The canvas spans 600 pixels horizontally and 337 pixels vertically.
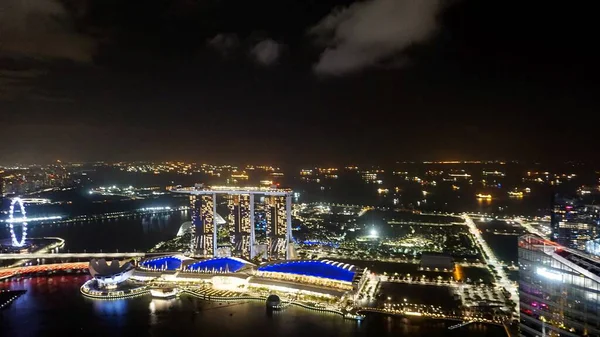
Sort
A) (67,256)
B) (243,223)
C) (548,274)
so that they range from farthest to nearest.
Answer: (243,223) < (67,256) < (548,274)

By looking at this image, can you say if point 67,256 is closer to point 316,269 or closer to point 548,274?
point 316,269

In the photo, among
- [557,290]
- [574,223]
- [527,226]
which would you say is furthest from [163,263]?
[527,226]

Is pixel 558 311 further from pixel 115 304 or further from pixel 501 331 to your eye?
pixel 115 304

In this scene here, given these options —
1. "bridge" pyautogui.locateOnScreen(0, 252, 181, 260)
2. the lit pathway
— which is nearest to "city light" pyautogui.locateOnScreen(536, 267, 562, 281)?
"bridge" pyautogui.locateOnScreen(0, 252, 181, 260)

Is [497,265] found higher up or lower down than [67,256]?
lower down

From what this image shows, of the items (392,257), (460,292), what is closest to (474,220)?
(392,257)
